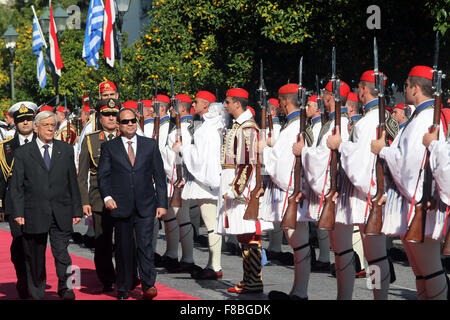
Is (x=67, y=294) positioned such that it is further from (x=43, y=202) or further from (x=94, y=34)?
(x=94, y=34)

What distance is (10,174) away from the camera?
934cm

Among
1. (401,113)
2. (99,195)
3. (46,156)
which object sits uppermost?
(401,113)

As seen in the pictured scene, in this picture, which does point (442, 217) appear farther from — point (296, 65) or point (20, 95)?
point (20, 95)

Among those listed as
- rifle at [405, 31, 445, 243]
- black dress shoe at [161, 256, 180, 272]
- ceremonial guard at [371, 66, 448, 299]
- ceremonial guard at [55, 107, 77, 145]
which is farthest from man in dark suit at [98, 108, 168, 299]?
ceremonial guard at [55, 107, 77, 145]

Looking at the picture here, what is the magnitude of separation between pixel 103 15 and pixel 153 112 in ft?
31.9

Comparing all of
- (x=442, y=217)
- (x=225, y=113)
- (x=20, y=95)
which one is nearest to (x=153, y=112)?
(x=225, y=113)

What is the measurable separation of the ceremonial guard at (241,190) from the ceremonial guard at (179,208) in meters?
1.31

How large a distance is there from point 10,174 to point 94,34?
43.3 feet

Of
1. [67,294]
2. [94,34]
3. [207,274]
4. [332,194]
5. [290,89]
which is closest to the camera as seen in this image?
[332,194]

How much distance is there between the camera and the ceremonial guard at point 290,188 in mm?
8398

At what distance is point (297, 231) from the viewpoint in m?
8.44

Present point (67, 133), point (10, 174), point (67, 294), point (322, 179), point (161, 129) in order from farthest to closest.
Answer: point (67, 133)
point (161, 129)
point (10, 174)
point (67, 294)
point (322, 179)

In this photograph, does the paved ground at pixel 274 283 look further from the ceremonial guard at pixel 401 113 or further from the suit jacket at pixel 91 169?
the ceremonial guard at pixel 401 113

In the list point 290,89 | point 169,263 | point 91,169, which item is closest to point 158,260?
point 169,263
